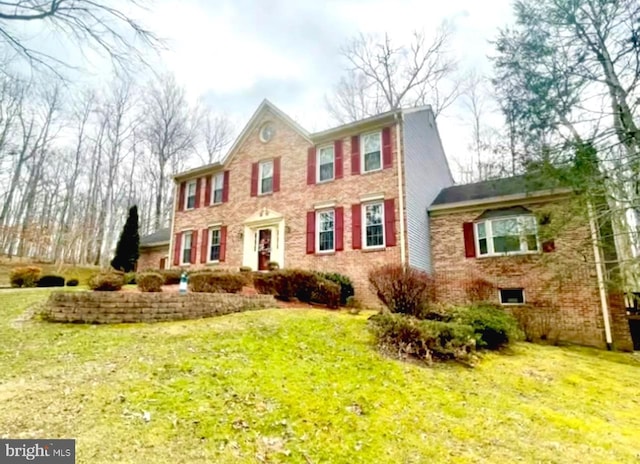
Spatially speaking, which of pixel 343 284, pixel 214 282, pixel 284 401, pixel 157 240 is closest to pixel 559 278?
pixel 343 284

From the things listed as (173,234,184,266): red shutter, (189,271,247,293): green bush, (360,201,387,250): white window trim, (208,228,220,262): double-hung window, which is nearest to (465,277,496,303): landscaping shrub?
(360,201,387,250): white window trim

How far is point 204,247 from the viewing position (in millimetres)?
17094

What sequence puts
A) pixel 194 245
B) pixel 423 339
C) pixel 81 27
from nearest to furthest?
pixel 423 339
pixel 81 27
pixel 194 245

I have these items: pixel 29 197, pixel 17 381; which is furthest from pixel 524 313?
pixel 29 197

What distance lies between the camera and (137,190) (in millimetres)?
30125

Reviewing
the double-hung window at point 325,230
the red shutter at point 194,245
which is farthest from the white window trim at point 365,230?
the red shutter at point 194,245

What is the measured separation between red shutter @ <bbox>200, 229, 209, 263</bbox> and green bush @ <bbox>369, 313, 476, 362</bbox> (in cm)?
1182

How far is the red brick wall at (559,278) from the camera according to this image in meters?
9.92

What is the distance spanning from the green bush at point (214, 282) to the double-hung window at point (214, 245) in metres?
6.59

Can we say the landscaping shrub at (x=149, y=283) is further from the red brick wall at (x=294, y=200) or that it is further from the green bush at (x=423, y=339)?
the red brick wall at (x=294, y=200)

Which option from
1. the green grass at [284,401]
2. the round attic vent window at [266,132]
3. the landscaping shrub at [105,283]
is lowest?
the green grass at [284,401]

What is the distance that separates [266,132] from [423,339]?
12968 mm

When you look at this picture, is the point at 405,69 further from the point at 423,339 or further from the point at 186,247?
the point at 423,339

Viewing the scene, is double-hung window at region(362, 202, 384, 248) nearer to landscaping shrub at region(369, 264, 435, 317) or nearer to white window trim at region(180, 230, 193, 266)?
landscaping shrub at region(369, 264, 435, 317)
